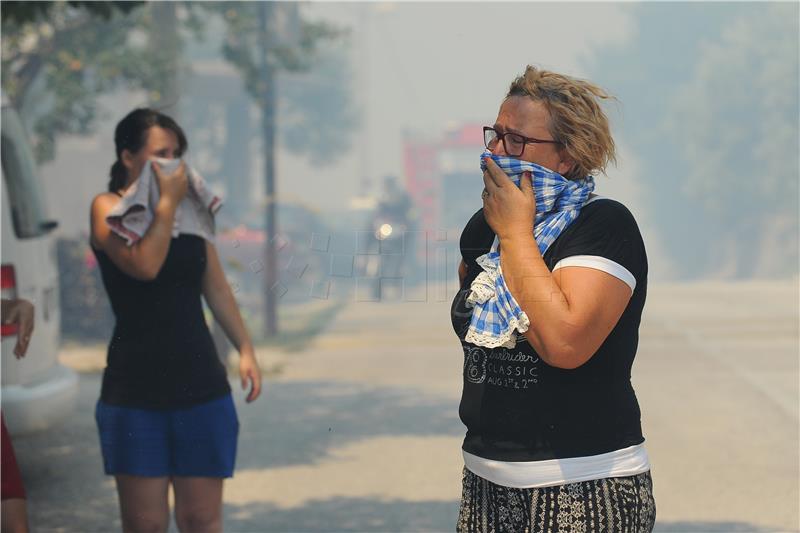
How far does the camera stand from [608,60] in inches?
1583

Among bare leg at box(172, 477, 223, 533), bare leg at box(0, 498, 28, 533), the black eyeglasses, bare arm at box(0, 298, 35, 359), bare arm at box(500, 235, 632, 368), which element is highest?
the black eyeglasses

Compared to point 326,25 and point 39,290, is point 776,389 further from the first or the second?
point 326,25

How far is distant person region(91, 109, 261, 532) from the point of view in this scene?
13.0 feet

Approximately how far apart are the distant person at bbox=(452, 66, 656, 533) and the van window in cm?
436

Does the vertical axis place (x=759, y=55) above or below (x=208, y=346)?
above

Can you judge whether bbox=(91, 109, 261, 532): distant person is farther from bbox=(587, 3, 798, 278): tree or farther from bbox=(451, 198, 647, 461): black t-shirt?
bbox=(587, 3, 798, 278): tree

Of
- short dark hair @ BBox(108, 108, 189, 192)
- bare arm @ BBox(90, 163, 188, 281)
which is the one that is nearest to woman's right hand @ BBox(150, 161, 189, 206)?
bare arm @ BBox(90, 163, 188, 281)

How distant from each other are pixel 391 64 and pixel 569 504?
25.9 metres

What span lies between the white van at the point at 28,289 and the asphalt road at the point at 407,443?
53 cm

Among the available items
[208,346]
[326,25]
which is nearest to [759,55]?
[326,25]

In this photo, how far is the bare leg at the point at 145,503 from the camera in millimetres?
3945

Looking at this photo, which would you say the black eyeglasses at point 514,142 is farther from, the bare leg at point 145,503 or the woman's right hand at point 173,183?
the bare leg at point 145,503

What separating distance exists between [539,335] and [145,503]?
5.91 feet

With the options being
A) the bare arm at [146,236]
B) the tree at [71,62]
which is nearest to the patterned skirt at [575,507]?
the bare arm at [146,236]
